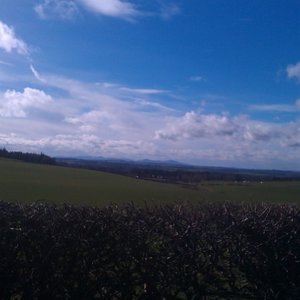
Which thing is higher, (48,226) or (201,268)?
(48,226)

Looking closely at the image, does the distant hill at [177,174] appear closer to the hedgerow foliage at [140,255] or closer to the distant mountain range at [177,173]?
the distant mountain range at [177,173]

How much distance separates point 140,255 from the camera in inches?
210

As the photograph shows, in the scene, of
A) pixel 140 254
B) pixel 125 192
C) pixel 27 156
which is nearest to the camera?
pixel 140 254

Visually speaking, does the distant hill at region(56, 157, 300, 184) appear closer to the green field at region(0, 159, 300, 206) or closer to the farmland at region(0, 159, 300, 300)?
the green field at region(0, 159, 300, 206)

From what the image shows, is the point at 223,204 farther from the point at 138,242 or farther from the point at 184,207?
the point at 138,242

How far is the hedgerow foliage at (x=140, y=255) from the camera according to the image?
5082mm

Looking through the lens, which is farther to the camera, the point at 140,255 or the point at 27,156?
the point at 27,156

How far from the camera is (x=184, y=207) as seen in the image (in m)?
6.35

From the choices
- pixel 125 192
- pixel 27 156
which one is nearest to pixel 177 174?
pixel 27 156

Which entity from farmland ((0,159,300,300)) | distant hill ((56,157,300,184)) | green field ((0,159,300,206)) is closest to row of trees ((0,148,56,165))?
distant hill ((56,157,300,184))

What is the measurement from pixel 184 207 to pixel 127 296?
5.16 ft

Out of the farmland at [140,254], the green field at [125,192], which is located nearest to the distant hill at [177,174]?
the green field at [125,192]

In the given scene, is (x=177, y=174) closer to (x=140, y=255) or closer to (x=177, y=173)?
(x=177, y=173)

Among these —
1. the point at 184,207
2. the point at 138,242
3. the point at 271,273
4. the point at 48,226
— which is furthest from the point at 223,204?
the point at 48,226
